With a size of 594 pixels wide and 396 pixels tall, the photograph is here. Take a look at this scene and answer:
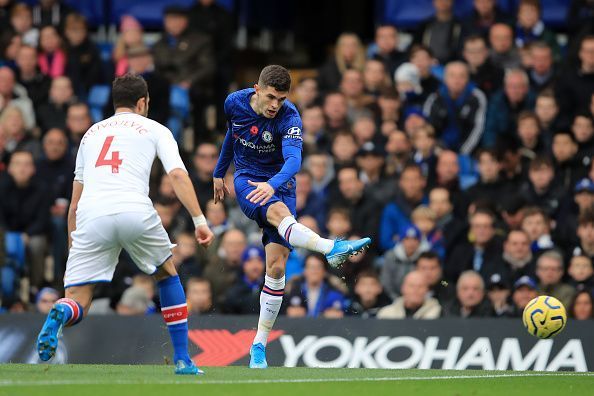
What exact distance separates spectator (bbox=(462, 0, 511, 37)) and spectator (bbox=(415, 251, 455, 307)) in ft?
13.7

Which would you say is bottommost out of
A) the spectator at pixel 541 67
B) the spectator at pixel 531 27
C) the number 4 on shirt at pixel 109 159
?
the spectator at pixel 541 67

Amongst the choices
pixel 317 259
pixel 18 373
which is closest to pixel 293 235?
pixel 18 373

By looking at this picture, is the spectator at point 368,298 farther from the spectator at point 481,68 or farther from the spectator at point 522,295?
the spectator at point 481,68

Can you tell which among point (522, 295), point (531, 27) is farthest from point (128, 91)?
point (531, 27)

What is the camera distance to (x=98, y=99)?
19.0m

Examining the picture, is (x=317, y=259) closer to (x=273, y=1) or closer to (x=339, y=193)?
(x=339, y=193)

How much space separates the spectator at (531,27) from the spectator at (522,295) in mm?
4425

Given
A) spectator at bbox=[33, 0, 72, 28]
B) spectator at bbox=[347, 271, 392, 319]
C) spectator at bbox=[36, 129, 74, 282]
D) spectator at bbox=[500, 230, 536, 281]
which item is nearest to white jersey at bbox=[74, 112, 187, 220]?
spectator at bbox=[347, 271, 392, 319]

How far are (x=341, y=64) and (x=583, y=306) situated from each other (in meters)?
5.93

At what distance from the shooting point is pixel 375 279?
15.0m

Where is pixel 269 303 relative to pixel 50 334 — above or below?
below

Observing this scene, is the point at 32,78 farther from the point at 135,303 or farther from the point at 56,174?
the point at 135,303

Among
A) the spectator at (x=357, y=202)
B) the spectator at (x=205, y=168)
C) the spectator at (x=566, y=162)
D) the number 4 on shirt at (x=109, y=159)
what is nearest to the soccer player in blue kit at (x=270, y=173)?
the number 4 on shirt at (x=109, y=159)

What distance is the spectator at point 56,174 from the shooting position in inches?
667
